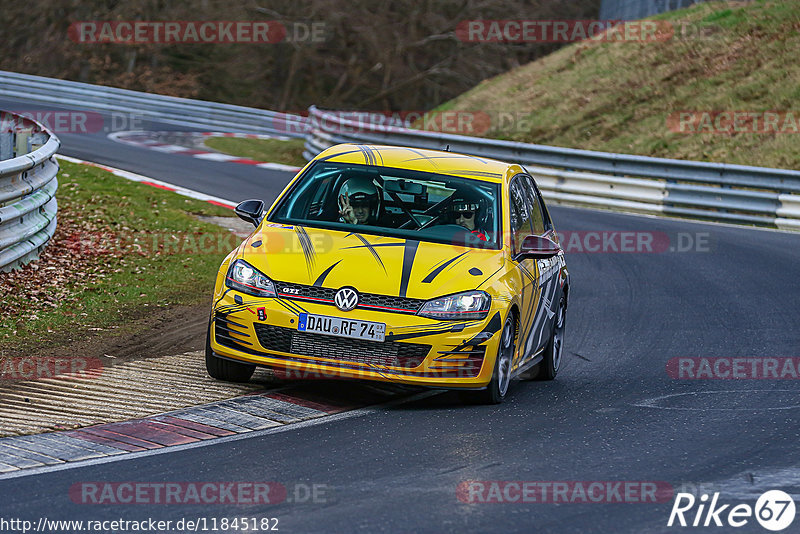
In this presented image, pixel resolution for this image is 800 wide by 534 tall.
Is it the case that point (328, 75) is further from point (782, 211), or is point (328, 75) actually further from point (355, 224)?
point (355, 224)

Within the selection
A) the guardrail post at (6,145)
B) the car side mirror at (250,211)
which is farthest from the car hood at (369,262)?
the guardrail post at (6,145)

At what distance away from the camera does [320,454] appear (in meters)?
6.36

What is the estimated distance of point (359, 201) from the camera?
8.66 m

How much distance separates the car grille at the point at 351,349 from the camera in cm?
744

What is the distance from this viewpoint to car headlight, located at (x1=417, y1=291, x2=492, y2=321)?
7.54 meters

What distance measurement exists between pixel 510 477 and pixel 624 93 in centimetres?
2525

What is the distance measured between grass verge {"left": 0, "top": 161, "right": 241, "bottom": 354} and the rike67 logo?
210 inches

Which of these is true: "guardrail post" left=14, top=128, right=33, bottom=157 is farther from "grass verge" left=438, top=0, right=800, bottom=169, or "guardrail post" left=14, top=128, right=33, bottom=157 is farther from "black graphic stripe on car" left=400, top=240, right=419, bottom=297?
"grass verge" left=438, top=0, right=800, bottom=169

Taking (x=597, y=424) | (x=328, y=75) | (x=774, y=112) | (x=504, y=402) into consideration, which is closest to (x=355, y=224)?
(x=504, y=402)

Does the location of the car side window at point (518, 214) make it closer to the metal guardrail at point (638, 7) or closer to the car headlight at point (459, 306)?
the car headlight at point (459, 306)

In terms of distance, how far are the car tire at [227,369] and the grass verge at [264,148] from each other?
57.0 feet

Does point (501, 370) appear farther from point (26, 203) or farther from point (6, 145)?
point (6, 145)

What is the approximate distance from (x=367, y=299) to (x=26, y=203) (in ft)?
17.1

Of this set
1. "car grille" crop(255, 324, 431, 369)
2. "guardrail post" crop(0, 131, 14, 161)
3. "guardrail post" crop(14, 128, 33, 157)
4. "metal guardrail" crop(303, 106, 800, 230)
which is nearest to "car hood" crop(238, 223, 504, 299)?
"car grille" crop(255, 324, 431, 369)
